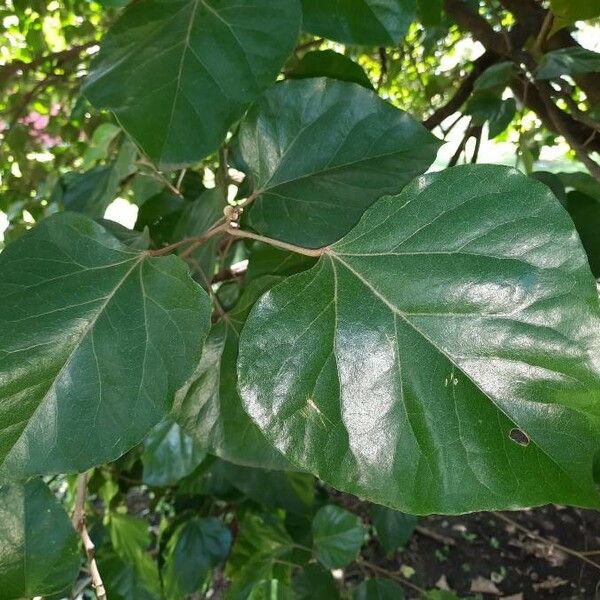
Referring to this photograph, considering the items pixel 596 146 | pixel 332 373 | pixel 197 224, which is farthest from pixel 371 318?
pixel 596 146

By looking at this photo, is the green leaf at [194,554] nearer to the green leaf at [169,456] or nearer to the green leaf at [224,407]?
the green leaf at [169,456]

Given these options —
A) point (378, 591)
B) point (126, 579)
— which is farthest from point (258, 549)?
point (126, 579)

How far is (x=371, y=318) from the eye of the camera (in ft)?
1.39

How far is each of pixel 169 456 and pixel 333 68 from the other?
2.18 ft

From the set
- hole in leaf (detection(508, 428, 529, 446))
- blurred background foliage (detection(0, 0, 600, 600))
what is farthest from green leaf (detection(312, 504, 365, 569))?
hole in leaf (detection(508, 428, 529, 446))

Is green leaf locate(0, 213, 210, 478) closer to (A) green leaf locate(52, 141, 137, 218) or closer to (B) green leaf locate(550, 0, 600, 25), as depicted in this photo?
(A) green leaf locate(52, 141, 137, 218)

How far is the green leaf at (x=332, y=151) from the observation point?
1.77 feet

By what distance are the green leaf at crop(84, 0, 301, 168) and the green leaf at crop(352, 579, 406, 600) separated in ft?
3.05

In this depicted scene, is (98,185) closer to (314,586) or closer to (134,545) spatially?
(134,545)

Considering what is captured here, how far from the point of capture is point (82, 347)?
1.48ft

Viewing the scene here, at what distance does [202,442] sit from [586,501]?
0.34 m

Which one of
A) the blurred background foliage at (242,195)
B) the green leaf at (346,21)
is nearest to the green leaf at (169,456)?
the blurred background foliage at (242,195)

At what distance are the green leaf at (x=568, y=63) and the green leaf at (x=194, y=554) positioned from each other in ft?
3.01

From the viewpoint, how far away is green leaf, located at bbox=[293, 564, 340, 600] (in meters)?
1.10
